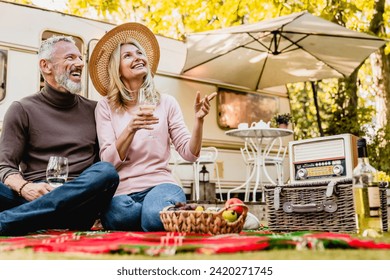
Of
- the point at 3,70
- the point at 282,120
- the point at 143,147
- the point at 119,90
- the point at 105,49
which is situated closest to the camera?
the point at 143,147

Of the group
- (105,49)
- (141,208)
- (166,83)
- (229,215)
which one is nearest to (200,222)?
(229,215)

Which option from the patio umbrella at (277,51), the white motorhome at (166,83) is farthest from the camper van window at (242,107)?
the patio umbrella at (277,51)

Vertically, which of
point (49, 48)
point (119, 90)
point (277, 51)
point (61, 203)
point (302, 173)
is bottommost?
point (61, 203)

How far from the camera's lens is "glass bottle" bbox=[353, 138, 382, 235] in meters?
2.33

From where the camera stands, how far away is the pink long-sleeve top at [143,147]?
9.36ft

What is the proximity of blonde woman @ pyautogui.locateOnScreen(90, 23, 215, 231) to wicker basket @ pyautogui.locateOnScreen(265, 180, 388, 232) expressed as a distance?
0.50 meters

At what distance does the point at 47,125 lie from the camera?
2.92 m

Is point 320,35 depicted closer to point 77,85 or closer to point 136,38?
point 136,38

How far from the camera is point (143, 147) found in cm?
289

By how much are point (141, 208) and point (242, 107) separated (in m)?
3.81

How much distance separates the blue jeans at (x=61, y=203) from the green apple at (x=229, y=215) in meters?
0.63

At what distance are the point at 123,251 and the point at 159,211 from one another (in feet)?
3.11

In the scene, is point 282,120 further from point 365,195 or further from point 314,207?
point 365,195

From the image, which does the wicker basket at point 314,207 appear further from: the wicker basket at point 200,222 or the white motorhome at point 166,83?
the white motorhome at point 166,83
